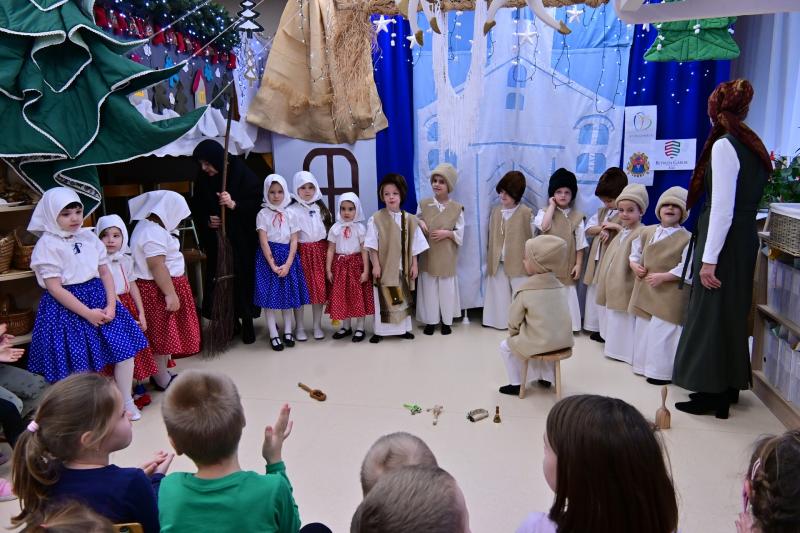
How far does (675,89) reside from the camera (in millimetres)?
4754

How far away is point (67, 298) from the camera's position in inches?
125

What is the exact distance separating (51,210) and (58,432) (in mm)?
1887

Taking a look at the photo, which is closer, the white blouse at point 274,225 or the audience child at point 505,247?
the white blouse at point 274,225

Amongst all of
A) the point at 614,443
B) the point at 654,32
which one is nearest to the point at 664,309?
the point at 654,32

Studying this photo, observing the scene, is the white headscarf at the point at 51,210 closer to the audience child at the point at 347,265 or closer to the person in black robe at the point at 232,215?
the person in black robe at the point at 232,215

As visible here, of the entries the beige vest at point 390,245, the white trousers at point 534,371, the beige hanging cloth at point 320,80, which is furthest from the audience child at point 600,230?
the beige hanging cloth at point 320,80

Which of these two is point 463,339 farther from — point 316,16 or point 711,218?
point 316,16

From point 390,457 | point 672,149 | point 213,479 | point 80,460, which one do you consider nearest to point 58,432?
point 80,460

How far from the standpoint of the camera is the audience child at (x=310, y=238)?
15.5ft

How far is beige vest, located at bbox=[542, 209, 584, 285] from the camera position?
4.80 m

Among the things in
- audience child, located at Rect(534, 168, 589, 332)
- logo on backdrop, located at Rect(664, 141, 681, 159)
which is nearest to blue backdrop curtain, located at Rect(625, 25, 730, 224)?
logo on backdrop, located at Rect(664, 141, 681, 159)

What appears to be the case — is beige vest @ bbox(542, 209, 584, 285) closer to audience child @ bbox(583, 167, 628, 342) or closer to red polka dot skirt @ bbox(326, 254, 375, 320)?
audience child @ bbox(583, 167, 628, 342)

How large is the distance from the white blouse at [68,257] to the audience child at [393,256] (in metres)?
2.00

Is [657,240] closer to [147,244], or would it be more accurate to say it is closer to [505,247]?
[505,247]
